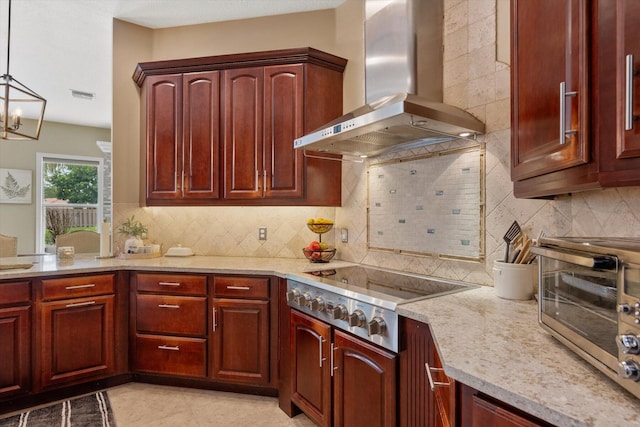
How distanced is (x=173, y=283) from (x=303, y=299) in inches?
42.6

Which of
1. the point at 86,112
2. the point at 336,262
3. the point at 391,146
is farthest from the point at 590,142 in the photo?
the point at 86,112

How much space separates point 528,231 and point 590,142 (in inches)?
35.3

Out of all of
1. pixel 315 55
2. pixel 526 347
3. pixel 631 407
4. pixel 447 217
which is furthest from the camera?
pixel 315 55

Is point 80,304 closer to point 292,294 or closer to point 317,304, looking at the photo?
point 292,294

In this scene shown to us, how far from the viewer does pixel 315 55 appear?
2.76 m

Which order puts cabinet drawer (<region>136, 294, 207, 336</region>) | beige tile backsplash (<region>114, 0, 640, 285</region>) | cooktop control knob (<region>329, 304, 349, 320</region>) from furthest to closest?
cabinet drawer (<region>136, 294, 207, 336</region>) → cooktop control knob (<region>329, 304, 349, 320</region>) → beige tile backsplash (<region>114, 0, 640, 285</region>)

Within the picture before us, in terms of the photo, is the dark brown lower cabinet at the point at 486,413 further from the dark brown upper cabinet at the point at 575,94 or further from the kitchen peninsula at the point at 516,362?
the dark brown upper cabinet at the point at 575,94

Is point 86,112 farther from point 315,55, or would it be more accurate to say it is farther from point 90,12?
point 315,55

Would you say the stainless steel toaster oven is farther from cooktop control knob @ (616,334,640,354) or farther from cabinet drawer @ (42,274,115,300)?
cabinet drawer @ (42,274,115,300)

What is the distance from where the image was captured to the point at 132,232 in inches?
121

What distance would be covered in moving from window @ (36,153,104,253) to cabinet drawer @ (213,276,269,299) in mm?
4714

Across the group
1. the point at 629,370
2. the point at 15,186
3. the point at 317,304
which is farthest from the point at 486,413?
the point at 15,186

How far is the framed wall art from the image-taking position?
18.0ft

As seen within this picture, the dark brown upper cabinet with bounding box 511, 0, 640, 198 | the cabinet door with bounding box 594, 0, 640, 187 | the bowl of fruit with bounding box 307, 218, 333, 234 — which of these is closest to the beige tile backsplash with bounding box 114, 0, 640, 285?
the bowl of fruit with bounding box 307, 218, 333, 234
